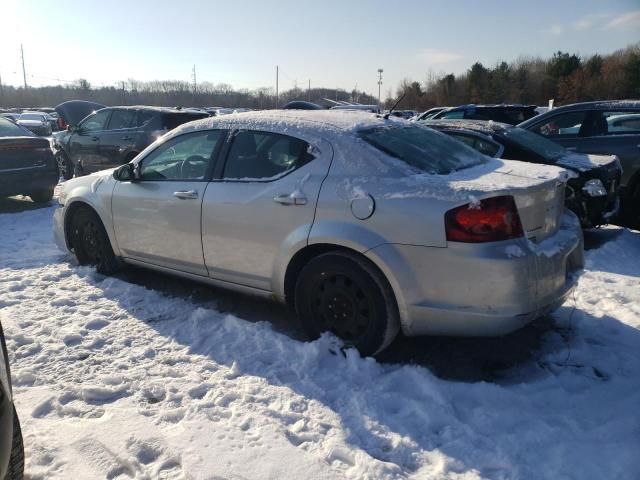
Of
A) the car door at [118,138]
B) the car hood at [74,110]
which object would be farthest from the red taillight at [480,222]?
the car hood at [74,110]

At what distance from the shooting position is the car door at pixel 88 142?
10.5 m

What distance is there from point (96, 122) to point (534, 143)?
8.32m

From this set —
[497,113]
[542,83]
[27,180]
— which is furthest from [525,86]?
[27,180]

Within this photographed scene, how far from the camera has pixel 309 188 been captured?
3.52 m

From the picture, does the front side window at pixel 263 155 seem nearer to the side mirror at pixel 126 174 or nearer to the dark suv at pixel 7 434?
the side mirror at pixel 126 174

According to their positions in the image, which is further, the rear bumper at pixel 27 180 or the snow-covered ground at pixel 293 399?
the rear bumper at pixel 27 180

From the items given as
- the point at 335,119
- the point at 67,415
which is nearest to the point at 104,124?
the point at 335,119

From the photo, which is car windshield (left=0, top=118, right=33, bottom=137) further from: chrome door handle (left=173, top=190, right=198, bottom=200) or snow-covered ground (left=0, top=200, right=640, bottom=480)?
chrome door handle (left=173, top=190, right=198, bottom=200)

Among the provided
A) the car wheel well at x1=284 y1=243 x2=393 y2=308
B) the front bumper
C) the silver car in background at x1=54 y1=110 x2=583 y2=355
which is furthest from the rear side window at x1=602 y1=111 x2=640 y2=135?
the car wheel well at x1=284 y1=243 x2=393 y2=308

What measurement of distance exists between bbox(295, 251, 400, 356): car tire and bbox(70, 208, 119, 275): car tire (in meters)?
2.35

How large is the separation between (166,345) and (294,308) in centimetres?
93

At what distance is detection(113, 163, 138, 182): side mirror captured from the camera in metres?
4.66

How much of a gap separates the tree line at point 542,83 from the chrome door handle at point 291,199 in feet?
110

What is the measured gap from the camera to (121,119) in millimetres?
10188
